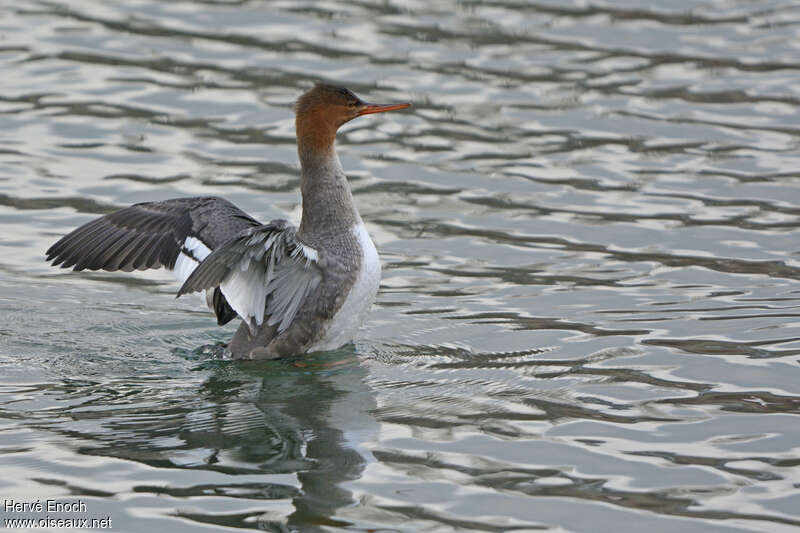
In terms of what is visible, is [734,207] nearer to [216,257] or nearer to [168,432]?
[216,257]

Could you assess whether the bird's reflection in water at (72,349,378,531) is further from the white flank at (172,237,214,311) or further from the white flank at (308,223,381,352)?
the white flank at (172,237,214,311)

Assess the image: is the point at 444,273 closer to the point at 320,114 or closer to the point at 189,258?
the point at 320,114

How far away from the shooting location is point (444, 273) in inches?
382

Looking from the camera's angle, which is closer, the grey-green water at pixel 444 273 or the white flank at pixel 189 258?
the grey-green water at pixel 444 273

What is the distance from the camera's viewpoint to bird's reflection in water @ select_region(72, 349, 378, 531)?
5996mm

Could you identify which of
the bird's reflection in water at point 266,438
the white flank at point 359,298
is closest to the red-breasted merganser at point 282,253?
the white flank at point 359,298

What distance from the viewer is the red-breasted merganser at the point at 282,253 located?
26.2 feet

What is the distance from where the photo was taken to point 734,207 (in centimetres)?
1055

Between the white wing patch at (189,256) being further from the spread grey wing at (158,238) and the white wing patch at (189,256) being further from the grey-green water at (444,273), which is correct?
the grey-green water at (444,273)

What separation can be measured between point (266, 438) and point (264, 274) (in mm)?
1422

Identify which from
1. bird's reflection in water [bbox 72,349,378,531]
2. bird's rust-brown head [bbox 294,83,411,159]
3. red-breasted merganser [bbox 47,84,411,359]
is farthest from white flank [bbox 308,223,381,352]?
bird's rust-brown head [bbox 294,83,411,159]

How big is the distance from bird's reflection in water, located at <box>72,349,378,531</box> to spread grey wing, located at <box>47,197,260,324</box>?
2.46ft

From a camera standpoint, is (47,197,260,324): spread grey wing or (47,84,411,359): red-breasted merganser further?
(47,197,260,324): spread grey wing

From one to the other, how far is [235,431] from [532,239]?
3.89m
